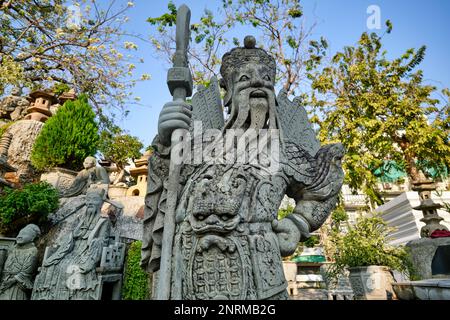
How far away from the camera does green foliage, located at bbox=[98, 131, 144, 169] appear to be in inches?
452

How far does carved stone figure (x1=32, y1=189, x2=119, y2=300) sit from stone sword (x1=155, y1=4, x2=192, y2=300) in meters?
3.56

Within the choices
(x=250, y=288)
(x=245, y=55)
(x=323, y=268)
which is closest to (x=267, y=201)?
(x=250, y=288)

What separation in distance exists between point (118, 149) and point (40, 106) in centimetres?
389

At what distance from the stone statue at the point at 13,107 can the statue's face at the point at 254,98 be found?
1579 centimetres

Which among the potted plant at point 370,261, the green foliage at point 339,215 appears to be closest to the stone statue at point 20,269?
the potted plant at point 370,261

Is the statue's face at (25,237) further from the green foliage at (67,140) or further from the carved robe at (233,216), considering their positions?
the carved robe at (233,216)

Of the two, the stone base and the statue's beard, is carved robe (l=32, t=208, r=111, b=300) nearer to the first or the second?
the statue's beard

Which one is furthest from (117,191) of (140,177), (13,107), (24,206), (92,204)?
(13,107)

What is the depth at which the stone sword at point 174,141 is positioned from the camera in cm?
174

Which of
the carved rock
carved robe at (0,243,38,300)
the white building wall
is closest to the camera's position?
carved robe at (0,243,38,300)

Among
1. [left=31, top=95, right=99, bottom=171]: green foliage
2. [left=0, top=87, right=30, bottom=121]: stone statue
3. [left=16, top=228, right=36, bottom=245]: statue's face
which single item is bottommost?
[left=16, top=228, right=36, bottom=245]: statue's face

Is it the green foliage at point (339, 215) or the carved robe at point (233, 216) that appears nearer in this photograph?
the carved robe at point (233, 216)

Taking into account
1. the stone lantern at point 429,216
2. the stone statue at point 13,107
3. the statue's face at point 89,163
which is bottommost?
the stone lantern at point 429,216

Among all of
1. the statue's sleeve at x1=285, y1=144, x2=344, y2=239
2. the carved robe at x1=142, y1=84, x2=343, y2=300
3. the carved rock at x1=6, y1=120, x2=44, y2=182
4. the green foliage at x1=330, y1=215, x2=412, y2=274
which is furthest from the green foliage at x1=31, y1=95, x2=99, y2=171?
the statue's sleeve at x1=285, y1=144, x2=344, y2=239
